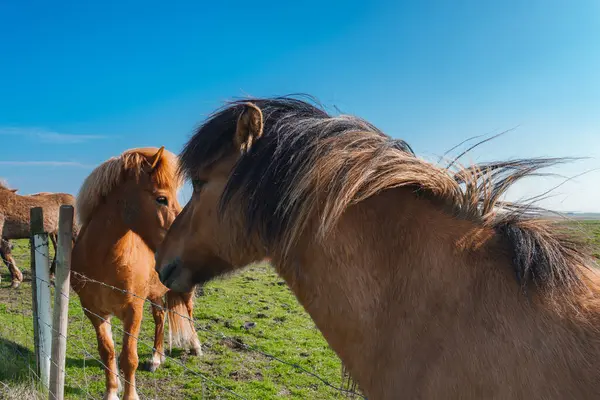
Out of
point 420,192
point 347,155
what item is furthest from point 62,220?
point 420,192

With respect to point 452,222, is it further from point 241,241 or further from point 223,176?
point 223,176

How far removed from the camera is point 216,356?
20.2 ft

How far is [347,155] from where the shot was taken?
161cm

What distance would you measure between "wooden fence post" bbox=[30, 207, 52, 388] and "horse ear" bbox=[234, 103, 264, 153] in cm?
278

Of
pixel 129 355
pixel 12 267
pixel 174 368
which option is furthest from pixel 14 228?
pixel 129 355

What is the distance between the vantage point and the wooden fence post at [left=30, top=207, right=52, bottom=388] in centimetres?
362

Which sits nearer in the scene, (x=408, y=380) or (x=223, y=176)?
(x=408, y=380)

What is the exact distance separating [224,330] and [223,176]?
610 centimetres

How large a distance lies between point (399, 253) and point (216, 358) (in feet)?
17.7

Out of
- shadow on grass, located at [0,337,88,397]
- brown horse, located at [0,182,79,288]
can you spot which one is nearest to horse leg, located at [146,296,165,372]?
shadow on grass, located at [0,337,88,397]

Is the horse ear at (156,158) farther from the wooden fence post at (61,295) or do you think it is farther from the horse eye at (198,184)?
the horse eye at (198,184)

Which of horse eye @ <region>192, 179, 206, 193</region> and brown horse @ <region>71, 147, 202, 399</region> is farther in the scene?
brown horse @ <region>71, 147, 202, 399</region>

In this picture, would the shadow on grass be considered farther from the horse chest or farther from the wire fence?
the horse chest

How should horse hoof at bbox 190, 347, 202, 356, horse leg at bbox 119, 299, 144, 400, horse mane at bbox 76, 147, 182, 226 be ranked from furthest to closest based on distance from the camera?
→ 1. horse hoof at bbox 190, 347, 202, 356
2. horse mane at bbox 76, 147, 182, 226
3. horse leg at bbox 119, 299, 144, 400
